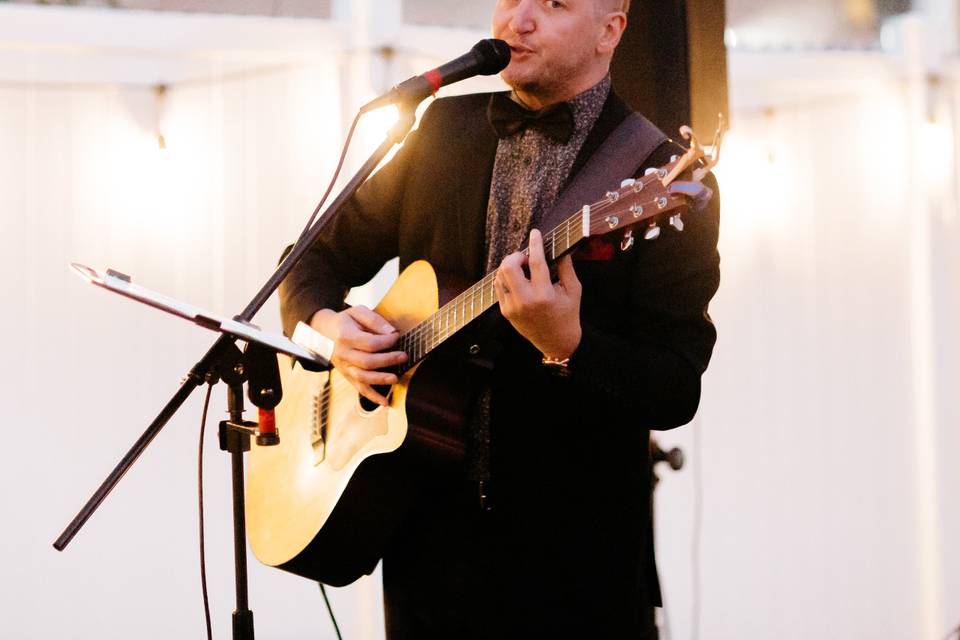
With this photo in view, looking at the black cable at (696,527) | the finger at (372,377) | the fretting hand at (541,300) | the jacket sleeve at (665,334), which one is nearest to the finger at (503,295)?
the fretting hand at (541,300)

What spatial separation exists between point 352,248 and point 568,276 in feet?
2.32

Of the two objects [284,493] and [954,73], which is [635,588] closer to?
[284,493]

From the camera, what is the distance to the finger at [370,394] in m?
1.91

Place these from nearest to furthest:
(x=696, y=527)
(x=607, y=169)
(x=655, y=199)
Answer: (x=655, y=199) < (x=607, y=169) < (x=696, y=527)

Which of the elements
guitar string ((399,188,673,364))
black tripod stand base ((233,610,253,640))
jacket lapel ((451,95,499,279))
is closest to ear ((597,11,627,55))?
jacket lapel ((451,95,499,279))

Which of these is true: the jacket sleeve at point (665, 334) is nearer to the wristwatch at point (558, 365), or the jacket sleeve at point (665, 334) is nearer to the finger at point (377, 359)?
the wristwatch at point (558, 365)

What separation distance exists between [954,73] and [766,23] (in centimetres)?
70

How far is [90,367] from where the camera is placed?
12.8 ft

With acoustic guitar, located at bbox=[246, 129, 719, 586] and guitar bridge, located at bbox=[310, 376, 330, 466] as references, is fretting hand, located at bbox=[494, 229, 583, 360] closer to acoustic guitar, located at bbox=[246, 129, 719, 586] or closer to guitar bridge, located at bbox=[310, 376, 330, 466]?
acoustic guitar, located at bbox=[246, 129, 719, 586]

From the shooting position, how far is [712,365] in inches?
170

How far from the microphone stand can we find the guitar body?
0.23 metres

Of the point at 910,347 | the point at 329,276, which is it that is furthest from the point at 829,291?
the point at 329,276

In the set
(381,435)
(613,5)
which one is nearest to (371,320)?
(381,435)

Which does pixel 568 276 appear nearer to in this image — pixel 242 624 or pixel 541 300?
pixel 541 300
